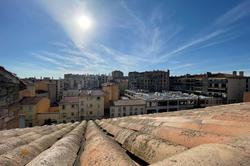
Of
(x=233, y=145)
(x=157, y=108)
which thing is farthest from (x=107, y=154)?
(x=157, y=108)

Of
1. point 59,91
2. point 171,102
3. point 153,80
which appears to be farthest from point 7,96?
point 153,80

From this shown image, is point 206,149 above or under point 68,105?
above

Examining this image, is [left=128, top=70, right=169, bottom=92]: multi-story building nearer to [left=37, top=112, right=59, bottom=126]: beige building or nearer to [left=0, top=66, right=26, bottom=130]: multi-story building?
[left=37, top=112, right=59, bottom=126]: beige building

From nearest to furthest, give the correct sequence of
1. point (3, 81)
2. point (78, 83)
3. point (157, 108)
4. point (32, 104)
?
point (3, 81) < point (32, 104) < point (157, 108) < point (78, 83)

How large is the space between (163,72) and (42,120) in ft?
154

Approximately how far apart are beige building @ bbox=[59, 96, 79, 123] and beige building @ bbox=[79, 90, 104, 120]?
2.97 feet

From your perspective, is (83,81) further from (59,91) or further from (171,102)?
(171,102)

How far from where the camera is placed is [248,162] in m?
1.15

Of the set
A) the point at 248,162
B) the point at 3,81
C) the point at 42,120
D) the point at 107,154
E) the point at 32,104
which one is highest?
the point at 3,81


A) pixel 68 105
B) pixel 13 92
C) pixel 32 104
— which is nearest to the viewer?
pixel 13 92

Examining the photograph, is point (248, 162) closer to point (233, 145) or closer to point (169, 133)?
point (233, 145)

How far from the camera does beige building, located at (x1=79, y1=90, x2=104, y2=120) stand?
117 ft

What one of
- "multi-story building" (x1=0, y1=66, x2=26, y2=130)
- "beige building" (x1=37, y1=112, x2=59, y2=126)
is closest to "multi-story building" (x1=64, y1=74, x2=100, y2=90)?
"beige building" (x1=37, y1=112, x2=59, y2=126)

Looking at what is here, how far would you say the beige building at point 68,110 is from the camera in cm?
3366
